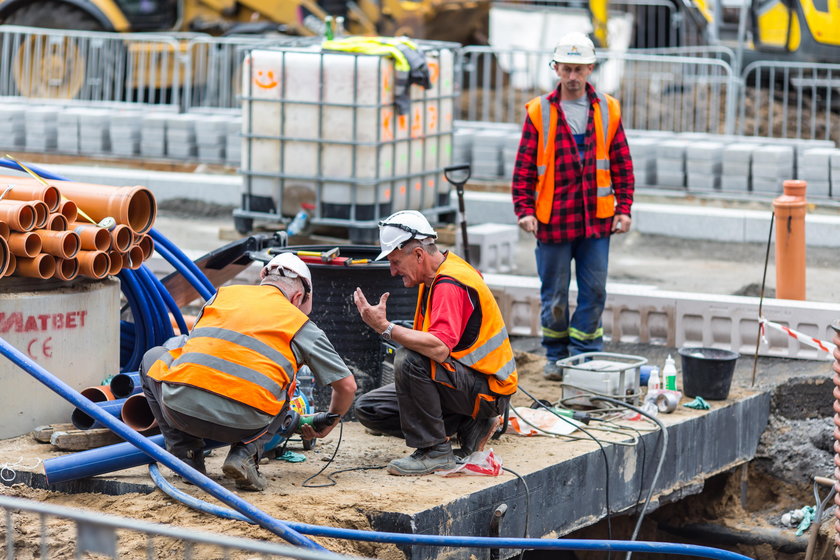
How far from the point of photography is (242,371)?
5586mm

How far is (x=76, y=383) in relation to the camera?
22.5 feet

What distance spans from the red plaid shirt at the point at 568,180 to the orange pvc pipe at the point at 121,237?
2.41 m

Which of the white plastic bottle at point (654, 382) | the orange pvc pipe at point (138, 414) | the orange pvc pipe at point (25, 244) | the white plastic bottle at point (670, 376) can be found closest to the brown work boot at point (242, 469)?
the orange pvc pipe at point (138, 414)

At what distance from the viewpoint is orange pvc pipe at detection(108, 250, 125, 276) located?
6776 millimetres

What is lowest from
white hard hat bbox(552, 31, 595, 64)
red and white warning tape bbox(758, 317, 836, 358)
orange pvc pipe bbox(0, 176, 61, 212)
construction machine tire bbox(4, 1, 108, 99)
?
red and white warning tape bbox(758, 317, 836, 358)

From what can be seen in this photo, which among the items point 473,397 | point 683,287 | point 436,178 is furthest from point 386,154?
point 473,397

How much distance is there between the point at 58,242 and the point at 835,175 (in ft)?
29.5

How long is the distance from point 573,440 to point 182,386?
2277 millimetres

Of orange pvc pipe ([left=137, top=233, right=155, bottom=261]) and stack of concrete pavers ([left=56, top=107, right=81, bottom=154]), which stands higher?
stack of concrete pavers ([left=56, top=107, right=81, bottom=154])

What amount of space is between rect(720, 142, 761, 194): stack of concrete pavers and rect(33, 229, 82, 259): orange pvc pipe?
28.3 feet

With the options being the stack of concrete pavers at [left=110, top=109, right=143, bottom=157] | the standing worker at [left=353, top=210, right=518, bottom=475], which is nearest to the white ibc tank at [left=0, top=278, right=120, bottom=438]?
the standing worker at [left=353, top=210, right=518, bottom=475]

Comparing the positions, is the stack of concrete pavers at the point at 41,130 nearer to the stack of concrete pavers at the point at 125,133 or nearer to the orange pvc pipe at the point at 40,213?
the stack of concrete pavers at the point at 125,133

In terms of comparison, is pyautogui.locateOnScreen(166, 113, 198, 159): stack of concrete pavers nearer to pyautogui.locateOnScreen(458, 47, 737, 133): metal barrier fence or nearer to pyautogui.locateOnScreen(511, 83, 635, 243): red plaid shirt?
pyautogui.locateOnScreen(458, 47, 737, 133): metal barrier fence

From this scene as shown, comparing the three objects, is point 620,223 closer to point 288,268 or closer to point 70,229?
point 288,268
